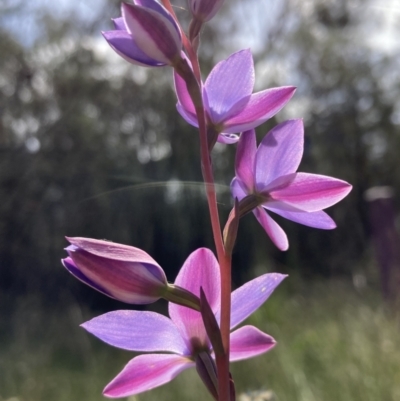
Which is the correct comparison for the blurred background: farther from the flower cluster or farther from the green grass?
the flower cluster

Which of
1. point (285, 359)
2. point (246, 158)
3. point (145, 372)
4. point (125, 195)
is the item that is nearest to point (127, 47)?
point (246, 158)

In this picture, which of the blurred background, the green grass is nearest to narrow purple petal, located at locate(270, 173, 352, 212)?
the green grass

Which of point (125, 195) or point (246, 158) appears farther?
point (125, 195)

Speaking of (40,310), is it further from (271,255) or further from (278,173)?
(278,173)

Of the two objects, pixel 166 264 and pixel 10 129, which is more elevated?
pixel 10 129

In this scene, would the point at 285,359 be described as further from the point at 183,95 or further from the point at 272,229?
the point at 183,95

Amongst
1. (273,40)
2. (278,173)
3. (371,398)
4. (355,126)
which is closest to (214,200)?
(278,173)
